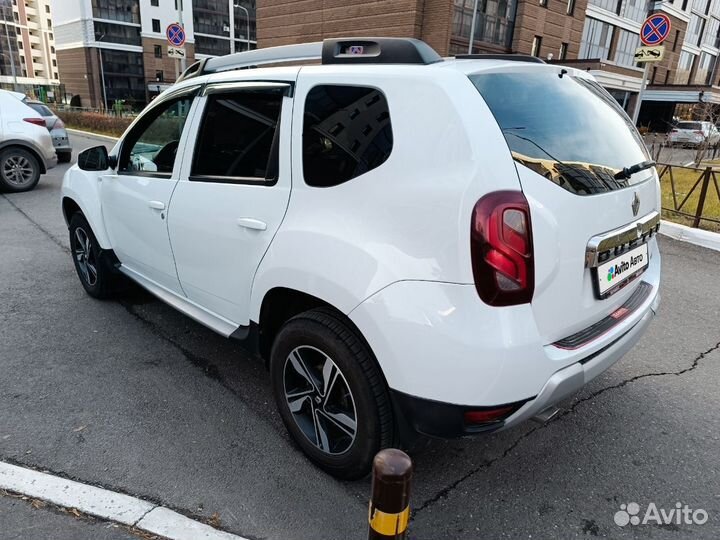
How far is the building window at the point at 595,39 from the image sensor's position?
3520 centimetres

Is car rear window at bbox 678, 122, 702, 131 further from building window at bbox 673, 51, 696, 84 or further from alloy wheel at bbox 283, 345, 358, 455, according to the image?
alloy wheel at bbox 283, 345, 358, 455

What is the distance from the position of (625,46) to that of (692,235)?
3896 centimetres

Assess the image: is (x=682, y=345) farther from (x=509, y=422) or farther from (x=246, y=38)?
(x=246, y=38)

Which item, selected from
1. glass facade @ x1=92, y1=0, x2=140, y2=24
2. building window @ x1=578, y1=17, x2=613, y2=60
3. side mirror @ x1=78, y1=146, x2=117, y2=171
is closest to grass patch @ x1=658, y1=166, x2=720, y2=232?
side mirror @ x1=78, y1=146, x2=117, y2=171

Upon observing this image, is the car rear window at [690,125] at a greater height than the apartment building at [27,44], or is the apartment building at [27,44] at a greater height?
the apartment building at [27,44]

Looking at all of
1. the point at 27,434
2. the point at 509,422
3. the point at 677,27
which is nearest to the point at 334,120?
the point at 509,422

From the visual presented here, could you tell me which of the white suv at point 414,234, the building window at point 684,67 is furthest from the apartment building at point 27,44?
the white suv at point 414,234

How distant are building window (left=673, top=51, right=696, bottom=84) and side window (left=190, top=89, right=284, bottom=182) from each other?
5713 cm

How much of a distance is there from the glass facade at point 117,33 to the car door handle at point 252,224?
69482 mm

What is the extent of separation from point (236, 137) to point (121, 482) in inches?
70.1

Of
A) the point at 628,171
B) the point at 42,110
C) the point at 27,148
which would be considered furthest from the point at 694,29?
the point at 628,171

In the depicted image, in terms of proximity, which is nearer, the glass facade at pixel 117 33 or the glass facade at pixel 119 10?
the glass facade at pixel 119 10

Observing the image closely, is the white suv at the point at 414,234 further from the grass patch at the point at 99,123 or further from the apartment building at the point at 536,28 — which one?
Result: the apartment building at the point at 536,28

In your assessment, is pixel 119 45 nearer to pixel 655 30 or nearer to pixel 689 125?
pixel 689 125
